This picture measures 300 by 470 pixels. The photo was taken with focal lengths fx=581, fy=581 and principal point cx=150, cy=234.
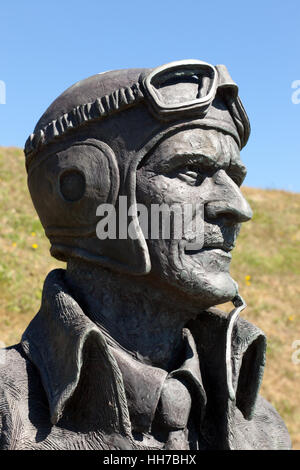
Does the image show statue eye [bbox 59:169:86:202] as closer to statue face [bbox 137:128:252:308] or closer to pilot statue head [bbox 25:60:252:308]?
pilot statue head [bbox 25:60:252:308]

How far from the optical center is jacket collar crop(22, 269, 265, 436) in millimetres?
2264

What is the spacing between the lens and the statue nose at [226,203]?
242 centimetres

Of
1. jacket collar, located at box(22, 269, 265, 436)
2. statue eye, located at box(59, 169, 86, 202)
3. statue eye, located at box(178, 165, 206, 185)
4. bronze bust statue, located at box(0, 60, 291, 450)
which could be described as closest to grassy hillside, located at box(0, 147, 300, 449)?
jacket collar, located at box(22, 269, 265, 436)

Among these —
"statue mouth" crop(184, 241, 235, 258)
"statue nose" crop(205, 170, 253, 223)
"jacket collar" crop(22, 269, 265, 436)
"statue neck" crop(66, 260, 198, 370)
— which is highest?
"statue nose" crop(205, 170, 253, 223)

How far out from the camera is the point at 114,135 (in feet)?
7.83

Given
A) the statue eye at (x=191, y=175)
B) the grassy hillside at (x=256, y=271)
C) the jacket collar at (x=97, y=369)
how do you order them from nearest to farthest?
the jacket collar at (x=97, y=369) < the statue eye at (x=191, y=175) < the grassy hillside at (x=256, y=271)

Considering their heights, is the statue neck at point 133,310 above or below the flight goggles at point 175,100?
below

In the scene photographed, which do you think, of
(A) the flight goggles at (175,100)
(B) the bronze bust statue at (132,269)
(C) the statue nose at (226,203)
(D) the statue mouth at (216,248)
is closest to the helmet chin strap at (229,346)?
(B) the bronze bust statue at (132,269)

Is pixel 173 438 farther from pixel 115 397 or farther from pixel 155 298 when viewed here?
pixel 155 298

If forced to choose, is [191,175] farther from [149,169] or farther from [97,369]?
[97,369]

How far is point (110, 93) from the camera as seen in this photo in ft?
7.91

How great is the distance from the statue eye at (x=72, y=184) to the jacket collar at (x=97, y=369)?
395mm

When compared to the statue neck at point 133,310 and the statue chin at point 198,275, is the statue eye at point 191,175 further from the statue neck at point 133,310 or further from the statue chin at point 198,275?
the statue neck at point 133,310
